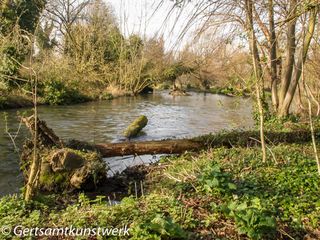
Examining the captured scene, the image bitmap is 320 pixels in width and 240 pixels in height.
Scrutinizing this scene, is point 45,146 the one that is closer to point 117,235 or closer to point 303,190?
point 117,235

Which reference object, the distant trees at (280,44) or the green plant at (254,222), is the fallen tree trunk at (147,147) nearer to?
the distant trees at (280,44)

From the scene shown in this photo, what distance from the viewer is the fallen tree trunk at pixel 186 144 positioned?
8.49 metres

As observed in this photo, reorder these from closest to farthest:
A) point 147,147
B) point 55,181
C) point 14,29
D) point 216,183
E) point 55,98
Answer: point 216,183 < point 55,181 < point 147,147 < point 14,29 < point 55,98

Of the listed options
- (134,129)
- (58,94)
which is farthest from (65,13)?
(134,129)

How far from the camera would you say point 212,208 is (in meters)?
4.39

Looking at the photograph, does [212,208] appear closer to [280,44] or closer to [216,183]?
[216,183]

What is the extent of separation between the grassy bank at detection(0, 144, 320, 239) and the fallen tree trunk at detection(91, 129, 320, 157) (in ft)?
7.96

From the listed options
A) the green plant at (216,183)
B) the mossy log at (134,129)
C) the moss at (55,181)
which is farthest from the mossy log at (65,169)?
the mossy log at (134,129)

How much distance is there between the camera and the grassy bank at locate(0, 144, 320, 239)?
3805 millimetres

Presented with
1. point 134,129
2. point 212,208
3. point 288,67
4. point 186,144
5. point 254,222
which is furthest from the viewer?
point 134,129

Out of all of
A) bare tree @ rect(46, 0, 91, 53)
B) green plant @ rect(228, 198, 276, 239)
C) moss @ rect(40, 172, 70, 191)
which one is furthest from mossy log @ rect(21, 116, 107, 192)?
bare tree @ rect(46, 0, 91, 53)

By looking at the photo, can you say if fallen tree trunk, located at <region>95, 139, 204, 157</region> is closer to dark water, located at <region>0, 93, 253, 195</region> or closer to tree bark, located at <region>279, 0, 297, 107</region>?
dark water, located at <region>0, 93, 253, 195</region>

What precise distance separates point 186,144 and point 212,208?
4574 millimetres

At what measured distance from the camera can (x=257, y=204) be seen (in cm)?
423
